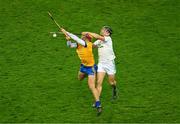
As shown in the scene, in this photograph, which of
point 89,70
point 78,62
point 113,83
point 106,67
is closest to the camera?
point 89,70

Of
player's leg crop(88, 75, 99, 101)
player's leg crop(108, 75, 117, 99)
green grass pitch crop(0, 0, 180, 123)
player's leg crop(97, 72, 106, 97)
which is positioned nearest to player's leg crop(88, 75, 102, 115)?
player's leg crop(88, 75, 99, 101)

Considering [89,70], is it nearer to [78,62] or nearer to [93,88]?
[93,88]

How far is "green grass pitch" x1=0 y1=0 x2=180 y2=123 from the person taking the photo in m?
13.8

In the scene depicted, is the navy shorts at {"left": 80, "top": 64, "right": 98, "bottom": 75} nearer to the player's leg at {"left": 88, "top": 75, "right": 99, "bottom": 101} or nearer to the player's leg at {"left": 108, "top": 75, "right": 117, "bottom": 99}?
the player's leg at {"left": 88, "top": 75, "right": 99, "bottom": 101}

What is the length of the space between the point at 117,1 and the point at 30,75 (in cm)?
708

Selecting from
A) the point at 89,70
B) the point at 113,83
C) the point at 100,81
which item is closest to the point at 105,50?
the point at 89,70

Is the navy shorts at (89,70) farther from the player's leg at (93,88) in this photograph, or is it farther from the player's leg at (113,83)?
the player's leg at (113,83)

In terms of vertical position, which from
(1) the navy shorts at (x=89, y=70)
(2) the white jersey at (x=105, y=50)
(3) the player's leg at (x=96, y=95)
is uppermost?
(2) the white jersey at (x=105, y=50)

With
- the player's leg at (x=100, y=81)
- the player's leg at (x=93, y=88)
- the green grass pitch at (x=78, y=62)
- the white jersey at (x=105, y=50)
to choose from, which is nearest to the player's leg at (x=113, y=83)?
the green grass pitch at (x=78, y=62)

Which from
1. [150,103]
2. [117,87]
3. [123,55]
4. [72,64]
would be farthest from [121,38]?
[150,103]

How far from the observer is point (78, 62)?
56.7 feet

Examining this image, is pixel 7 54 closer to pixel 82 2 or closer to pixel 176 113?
pixel 82 2

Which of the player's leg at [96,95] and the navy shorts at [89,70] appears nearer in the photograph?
the player's leg at [96,95]

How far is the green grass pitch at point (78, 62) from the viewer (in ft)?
45.3
